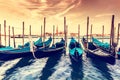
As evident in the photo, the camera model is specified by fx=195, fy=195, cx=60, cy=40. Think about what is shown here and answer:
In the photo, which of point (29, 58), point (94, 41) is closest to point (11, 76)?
point (29, 58)

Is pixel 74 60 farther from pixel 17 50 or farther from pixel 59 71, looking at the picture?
pixel 17 50

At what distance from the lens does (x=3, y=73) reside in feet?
50.2

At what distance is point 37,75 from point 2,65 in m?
5.33

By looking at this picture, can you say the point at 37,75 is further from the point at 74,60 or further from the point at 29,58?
the point at 29,58

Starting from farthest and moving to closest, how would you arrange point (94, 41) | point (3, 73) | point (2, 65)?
point (94, 41)
point (2, 65)
point (3, 73)

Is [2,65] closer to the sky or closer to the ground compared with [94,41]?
closer to the ground

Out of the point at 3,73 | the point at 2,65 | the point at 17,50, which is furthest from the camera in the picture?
the point at 17,50

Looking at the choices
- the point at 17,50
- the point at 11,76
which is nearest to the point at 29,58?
the point at 17,50

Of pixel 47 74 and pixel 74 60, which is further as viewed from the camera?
pixel 74 60

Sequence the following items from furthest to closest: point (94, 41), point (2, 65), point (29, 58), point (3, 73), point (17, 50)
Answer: point (94, 41)
point (29, 58)
point (17, 50)
point (2, 65)
point (3, 73)

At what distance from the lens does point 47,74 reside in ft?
48.2

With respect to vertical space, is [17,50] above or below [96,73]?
above

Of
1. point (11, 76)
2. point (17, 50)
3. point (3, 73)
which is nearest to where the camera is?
point (11, 76)

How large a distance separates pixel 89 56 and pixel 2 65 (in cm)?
967
